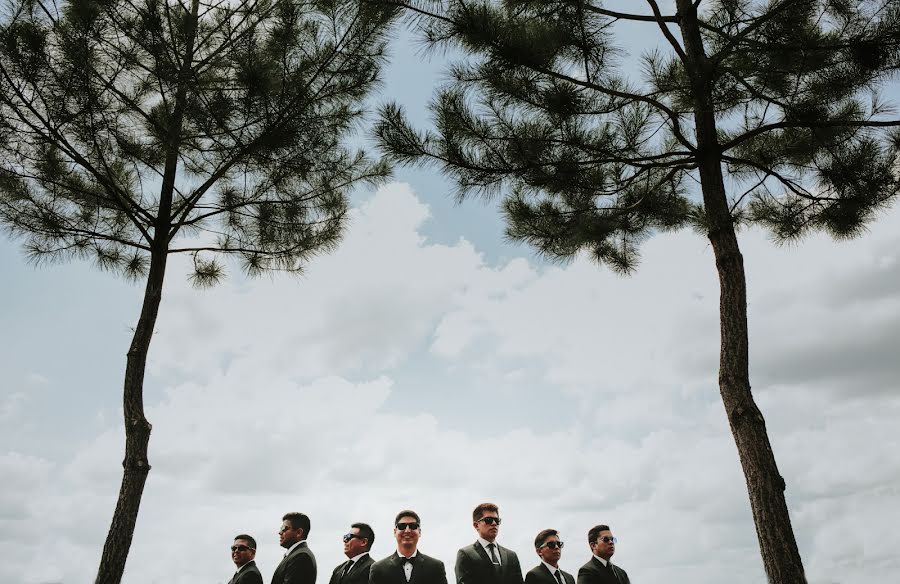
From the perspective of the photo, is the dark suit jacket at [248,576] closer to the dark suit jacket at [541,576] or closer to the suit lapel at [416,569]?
the suit lapel at [416,569]

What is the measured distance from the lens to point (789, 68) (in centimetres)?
649

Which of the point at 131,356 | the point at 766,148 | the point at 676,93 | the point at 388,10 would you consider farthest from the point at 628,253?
the point at 131,356

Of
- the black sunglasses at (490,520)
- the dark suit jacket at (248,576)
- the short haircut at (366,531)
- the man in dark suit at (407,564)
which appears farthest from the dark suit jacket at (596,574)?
the dark suit jacket at (248,576)

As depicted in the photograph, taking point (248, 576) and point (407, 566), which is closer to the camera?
point (407, 566)

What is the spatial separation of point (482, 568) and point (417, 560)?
523 millimetres

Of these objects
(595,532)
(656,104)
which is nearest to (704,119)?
(656,104)

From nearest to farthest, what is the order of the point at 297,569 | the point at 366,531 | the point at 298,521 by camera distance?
the point at 297,569, the point at 366,531, the point at 298,521

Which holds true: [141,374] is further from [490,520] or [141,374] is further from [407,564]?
[490,520]

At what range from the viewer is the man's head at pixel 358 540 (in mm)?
5016

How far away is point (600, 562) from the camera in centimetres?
557

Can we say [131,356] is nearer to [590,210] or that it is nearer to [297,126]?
[297,126]

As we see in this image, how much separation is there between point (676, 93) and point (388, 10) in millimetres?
3044

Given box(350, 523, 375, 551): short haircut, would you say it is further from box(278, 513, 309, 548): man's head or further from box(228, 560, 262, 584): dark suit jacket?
box(228, 560, 262, 584): dark suit jacket

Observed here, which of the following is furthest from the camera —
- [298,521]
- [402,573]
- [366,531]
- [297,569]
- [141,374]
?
[141,374]
